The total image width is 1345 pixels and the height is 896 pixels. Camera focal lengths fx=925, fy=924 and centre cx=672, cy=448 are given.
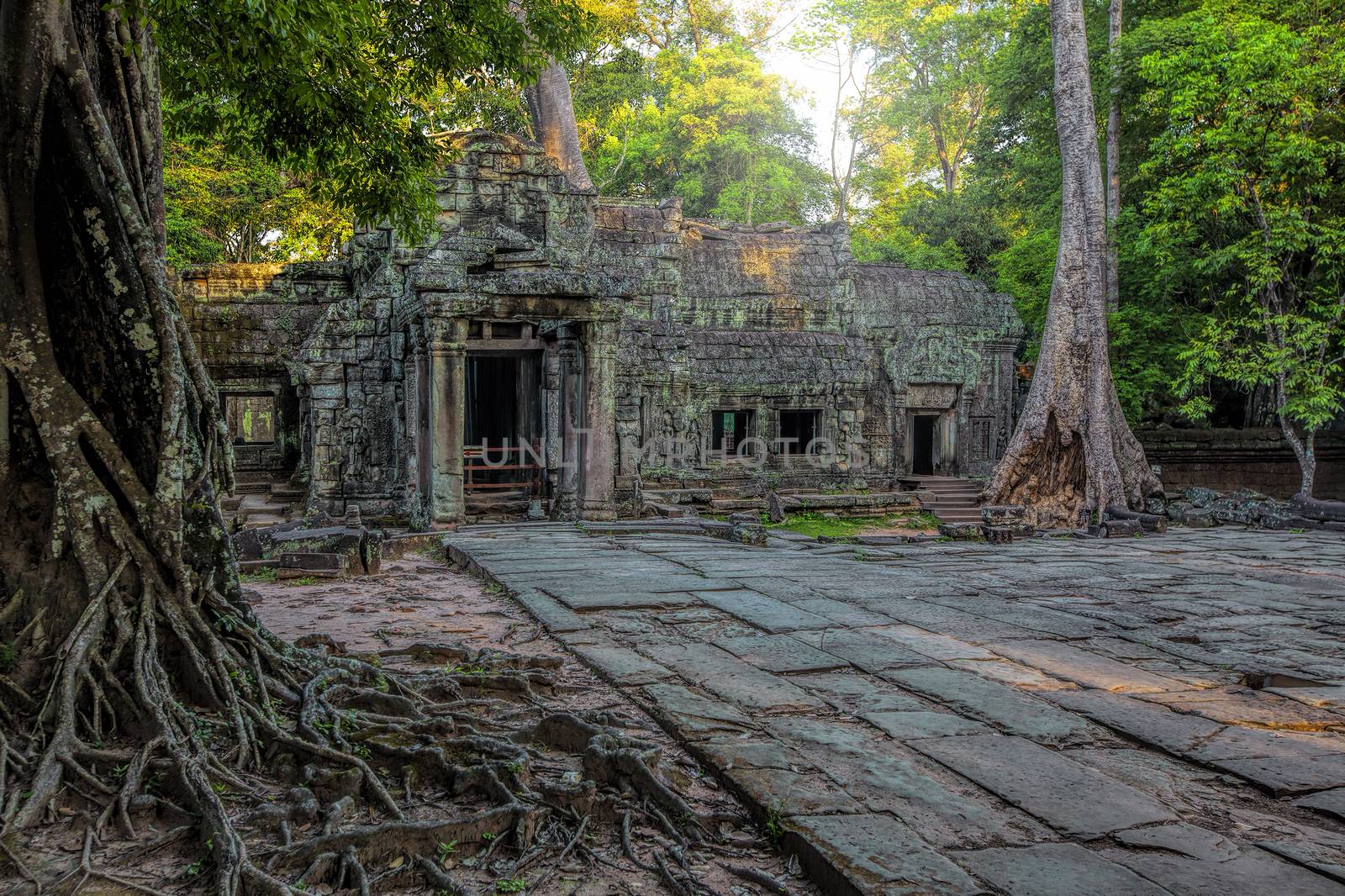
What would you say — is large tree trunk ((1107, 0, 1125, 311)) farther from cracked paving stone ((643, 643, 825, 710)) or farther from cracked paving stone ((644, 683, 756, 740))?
cracked paving stone ((644, 683, 756, 740))

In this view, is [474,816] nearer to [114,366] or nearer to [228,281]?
[114,366]

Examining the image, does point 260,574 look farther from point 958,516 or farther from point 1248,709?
point 958,516

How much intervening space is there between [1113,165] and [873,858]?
20861mm

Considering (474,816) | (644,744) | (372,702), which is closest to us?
(474,816)

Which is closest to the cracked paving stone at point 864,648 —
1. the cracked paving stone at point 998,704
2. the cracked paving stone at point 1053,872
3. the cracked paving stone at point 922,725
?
the cracked paving stone at point 998,704

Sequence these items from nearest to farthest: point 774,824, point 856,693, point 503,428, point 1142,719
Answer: point 774,824, point 1142,719, point 856,693, point 503,428

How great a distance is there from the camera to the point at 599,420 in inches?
511

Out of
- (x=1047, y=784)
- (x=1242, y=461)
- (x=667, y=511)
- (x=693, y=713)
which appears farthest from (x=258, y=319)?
(x=1242, y=461)

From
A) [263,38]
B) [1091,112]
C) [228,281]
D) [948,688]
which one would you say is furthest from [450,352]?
[1091,112]

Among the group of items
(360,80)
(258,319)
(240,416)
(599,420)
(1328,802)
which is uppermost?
(360,80)

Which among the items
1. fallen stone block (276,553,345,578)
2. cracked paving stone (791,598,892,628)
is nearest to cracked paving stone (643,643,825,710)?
cracked paving stone (791,598,892,628)

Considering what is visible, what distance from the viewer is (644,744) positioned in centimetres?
383

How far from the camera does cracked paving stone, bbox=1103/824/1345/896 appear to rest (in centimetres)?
280

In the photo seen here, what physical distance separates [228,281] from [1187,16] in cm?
1811
